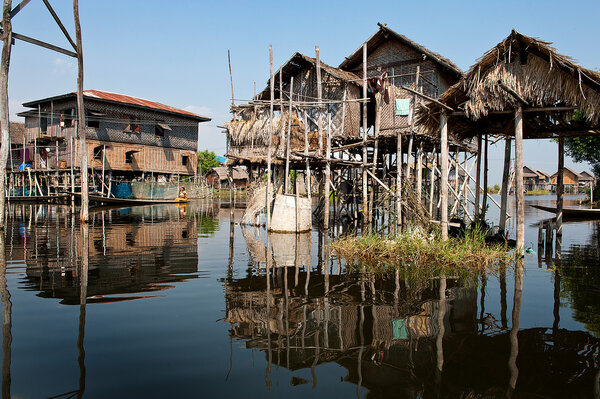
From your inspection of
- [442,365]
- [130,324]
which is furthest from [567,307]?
[130,324]

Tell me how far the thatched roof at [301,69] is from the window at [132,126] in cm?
1601

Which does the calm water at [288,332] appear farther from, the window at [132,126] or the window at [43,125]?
the window at [43,125]

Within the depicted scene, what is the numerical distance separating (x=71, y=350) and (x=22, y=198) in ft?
113

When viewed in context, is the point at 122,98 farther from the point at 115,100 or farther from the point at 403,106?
the point at 403,106

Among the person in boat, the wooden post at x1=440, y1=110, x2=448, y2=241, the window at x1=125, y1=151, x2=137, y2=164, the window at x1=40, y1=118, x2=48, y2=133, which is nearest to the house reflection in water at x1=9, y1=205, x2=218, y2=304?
the wooden post at x1=440, y1=110, x2=448, y2=241

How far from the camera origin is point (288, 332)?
4.71m

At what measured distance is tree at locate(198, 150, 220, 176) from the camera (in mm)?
63375

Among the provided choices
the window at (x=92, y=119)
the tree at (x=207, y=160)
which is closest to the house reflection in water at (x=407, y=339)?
the window at (x=92, y=119)

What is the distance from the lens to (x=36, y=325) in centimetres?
480

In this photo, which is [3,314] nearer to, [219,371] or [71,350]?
[71,350]

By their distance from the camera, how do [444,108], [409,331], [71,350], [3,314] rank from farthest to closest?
[444,108]
[3,314]
[409,331]
[71,350]

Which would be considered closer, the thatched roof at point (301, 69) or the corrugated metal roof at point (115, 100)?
the thatched roof at point (301, 69)

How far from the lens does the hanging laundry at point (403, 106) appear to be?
16.0 meters

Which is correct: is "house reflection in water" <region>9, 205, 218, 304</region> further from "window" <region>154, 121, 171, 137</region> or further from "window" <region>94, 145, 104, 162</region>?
"window" <region>154, 121, 171, 137</region>
